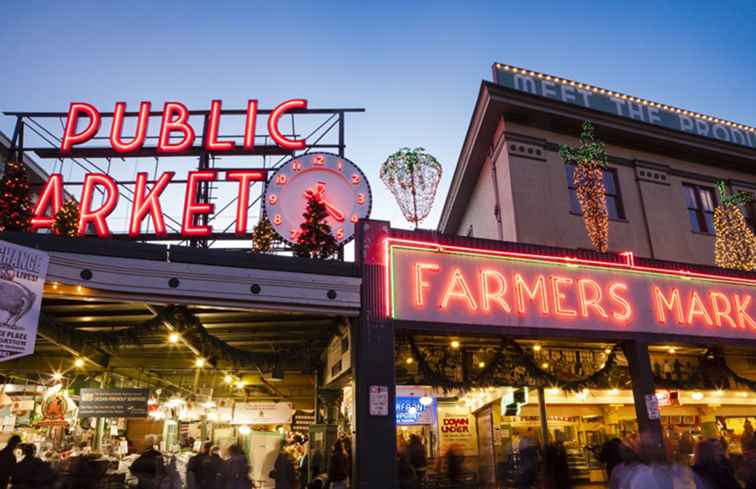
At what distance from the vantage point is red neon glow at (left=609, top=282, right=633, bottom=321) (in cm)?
1240

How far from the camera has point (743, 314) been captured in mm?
13945

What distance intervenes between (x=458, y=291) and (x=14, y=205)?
930 centimetres

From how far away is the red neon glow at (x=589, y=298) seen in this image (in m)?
12.1

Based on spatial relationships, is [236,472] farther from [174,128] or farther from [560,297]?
[174,128]

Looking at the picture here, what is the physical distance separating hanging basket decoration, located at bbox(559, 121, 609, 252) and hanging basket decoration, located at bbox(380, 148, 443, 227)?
4.44 meters

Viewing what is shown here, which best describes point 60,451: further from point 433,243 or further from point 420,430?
point 433,243

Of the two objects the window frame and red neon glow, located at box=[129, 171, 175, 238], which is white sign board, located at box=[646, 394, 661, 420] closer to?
the window frame

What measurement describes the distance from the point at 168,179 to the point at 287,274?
13409 mm

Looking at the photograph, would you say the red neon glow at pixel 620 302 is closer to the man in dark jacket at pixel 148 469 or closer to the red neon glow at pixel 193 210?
the man in dark jacket at pixel 148 469

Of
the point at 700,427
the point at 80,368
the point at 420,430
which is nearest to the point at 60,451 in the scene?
the point at 80,368

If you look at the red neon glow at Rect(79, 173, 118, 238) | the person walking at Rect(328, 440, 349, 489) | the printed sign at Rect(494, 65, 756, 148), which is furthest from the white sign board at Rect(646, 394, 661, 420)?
Result: the red neon glow at Rect(79, 173, 118, 238)

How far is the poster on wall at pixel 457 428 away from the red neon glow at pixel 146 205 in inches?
465

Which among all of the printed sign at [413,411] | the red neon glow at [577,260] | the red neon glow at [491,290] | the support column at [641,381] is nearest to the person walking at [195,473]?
the red neon glow at [577,260]

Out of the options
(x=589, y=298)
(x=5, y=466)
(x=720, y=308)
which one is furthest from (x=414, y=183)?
(x=5, y=466)
